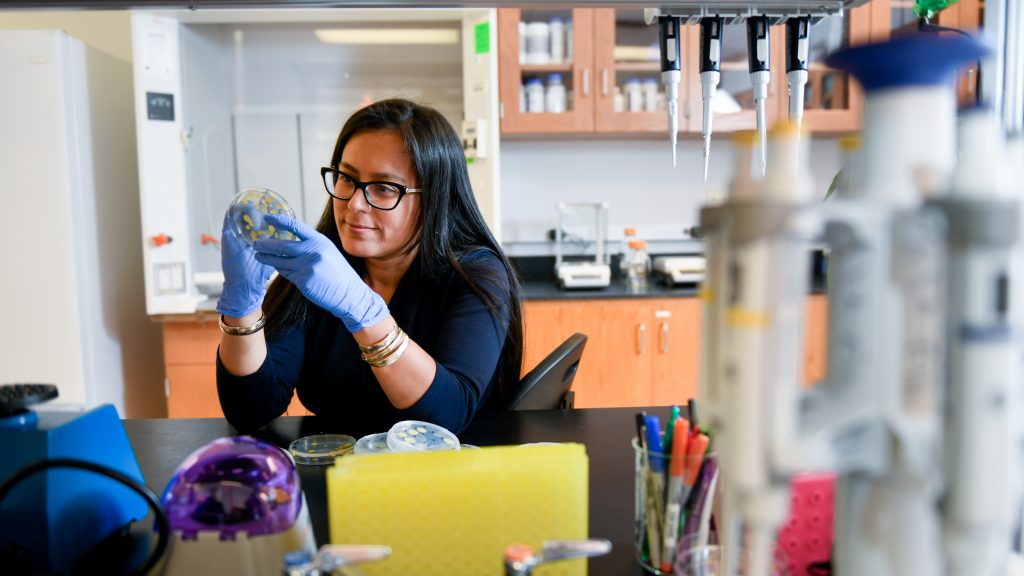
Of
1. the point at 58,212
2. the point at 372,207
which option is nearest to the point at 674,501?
the point at 372,207

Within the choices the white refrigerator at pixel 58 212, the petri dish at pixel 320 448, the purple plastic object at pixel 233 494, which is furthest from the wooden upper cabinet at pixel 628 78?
the purple plastic object at pixel 233 494

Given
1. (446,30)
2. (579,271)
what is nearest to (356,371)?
(579,271)

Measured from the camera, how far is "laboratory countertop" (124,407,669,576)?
2.39 feet

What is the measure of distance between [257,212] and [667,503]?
699 millimetres

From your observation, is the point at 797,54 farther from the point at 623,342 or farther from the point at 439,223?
the point at 623,342

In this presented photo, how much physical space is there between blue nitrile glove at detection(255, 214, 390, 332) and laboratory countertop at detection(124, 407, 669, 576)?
0.20 metres

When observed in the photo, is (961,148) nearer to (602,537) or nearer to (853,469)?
(853,469)

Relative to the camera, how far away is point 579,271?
287cm

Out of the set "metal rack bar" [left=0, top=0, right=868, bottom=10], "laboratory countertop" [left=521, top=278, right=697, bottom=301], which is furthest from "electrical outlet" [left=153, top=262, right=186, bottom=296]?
"metal rack bar" [left=0, top=0, right=868, bottom=10]

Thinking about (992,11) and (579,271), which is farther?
(579,271)

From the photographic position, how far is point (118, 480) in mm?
605

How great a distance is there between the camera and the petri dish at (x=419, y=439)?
88 centimetres

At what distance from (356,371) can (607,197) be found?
2.16m

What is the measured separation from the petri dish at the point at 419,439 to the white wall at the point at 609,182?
7.86 feet
